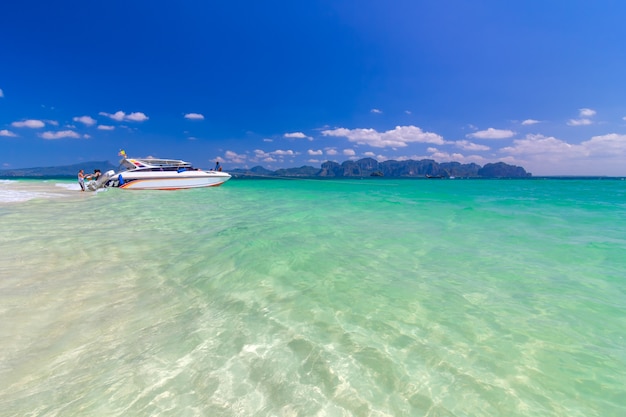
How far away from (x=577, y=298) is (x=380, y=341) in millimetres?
3778

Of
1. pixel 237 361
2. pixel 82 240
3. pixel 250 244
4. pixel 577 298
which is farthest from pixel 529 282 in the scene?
pixel 82 240

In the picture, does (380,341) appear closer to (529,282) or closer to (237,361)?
(237,361)

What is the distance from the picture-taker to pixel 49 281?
16.4 ft

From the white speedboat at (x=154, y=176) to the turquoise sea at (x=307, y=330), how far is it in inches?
898

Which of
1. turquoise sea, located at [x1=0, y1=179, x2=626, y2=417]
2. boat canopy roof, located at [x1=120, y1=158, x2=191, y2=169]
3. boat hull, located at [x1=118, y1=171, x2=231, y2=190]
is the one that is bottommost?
turquoise sea, located at [x1=0, y1=179, x2=626, y2=417]

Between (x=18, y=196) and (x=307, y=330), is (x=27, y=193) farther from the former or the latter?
(x=307, y=330)

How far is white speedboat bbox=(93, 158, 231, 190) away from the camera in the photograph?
27906 millimetres

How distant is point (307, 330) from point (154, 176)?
2941 cm

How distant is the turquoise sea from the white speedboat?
22812mm

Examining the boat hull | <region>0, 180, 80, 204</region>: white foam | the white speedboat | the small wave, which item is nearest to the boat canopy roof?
the white speedboat

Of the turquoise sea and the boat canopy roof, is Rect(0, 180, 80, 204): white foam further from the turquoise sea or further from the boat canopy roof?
the turquoise sea

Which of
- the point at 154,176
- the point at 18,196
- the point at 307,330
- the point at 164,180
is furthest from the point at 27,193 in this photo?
the point at 307,330

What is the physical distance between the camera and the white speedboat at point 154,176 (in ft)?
91.6

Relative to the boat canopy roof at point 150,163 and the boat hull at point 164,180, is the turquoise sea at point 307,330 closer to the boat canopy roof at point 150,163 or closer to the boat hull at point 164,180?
the boat hull at point 164,180
